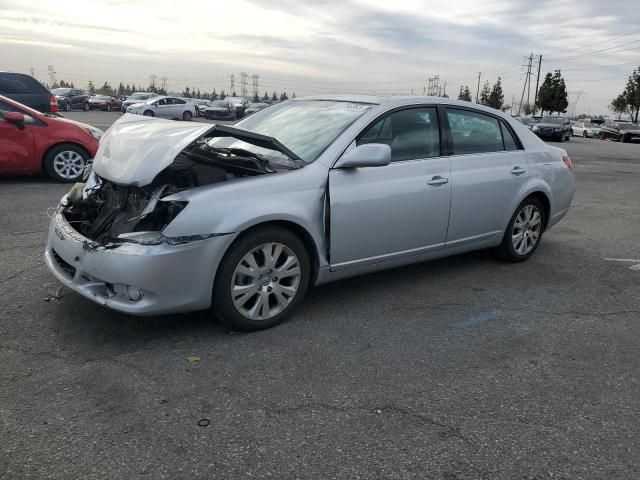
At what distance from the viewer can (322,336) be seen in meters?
3.78

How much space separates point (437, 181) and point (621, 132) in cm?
3798

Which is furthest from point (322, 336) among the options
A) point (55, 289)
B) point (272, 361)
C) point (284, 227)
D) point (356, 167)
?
point (55, 289)

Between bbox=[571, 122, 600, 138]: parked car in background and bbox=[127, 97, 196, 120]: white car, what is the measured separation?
27841mm

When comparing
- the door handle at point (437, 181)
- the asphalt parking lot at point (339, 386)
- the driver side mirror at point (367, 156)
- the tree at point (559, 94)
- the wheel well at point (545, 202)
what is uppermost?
the tree at point (559, 94)

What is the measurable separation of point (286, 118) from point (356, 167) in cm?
104

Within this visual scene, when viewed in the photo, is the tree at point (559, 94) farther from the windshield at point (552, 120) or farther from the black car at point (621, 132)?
the windshield at point (552, 120)

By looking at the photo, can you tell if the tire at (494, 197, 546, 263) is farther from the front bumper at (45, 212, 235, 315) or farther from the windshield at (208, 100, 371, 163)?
the front bumper at (45, 212, 235, 315)

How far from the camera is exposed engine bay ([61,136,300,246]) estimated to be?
11.4 feet

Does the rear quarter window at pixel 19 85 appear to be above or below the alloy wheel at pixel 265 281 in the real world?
above

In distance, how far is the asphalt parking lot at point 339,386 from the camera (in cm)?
251

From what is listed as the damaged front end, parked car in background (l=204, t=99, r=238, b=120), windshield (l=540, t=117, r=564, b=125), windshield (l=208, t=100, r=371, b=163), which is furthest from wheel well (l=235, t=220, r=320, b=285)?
parked car in background (l=204, t=99, r=238, b=120)

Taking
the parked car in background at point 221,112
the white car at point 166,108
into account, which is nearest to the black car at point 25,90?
the white car at point 166,108

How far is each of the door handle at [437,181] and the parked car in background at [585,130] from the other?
41.0 m

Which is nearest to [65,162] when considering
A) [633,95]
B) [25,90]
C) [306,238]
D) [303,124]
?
[25,90]
